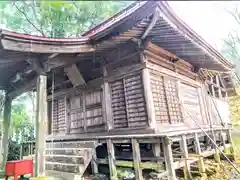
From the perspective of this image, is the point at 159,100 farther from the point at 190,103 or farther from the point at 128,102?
the point at 190,103

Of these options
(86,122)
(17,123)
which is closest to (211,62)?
(86,122)

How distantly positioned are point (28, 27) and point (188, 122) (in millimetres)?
14043

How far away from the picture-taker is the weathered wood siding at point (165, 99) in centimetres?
639

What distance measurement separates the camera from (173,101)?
725 centimetres

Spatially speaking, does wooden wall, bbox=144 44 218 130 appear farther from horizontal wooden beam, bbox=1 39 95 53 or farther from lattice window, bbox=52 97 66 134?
lattice window, bbox=52 97 66 134

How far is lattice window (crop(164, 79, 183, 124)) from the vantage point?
6922 millimetres

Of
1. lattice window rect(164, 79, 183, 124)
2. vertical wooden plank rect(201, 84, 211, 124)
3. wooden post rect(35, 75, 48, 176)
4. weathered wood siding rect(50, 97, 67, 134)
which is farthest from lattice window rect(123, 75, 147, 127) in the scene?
vertical wooden plank rect(201, 84, 211, 124)

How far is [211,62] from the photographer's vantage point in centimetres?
840

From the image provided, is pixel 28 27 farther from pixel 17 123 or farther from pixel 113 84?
pixel 113 84

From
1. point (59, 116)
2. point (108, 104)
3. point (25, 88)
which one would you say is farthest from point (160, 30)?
point (59, 116)

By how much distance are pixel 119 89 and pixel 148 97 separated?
1.20 meters

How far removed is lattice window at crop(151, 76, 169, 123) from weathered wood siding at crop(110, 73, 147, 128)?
0.45 meters

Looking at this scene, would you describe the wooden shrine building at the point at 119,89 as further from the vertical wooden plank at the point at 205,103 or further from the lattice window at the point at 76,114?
the vertical wooden plank at the point at 205,103

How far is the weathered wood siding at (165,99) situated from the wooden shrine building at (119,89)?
33mm
